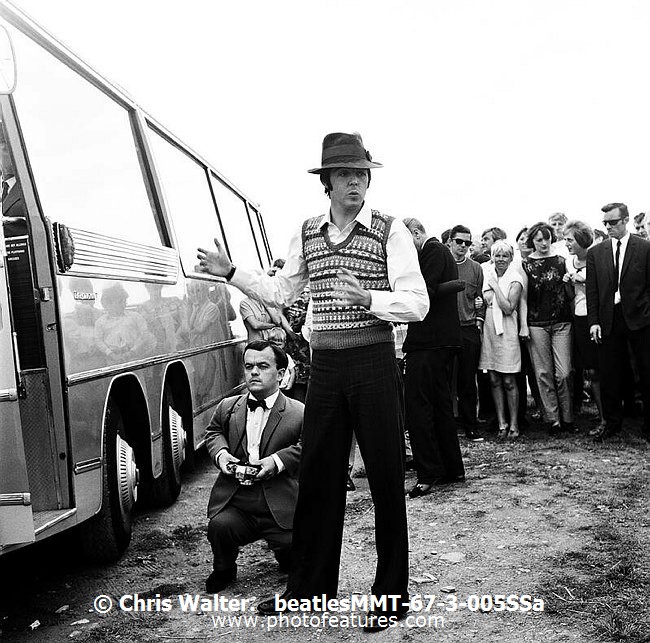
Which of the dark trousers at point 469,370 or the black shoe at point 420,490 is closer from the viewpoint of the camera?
the black shoe at point 420,490

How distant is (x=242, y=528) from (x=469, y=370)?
206 inches

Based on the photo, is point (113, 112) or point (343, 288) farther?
point (113, 112)

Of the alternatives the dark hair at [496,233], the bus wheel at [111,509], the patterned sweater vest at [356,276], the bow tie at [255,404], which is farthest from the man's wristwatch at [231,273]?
the dark hair at [496,233]

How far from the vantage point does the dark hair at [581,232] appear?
31.9ft

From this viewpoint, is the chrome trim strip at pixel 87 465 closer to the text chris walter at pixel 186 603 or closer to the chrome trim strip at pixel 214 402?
the text chris walter at pixel 186 603

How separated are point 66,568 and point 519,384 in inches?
220

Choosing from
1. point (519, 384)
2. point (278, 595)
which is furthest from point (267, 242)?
point (278, 595)

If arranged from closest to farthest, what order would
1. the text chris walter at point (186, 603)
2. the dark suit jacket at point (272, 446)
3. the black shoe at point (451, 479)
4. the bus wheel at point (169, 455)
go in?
the text chris walter at point (186, 603) → the dark suit jacket at point (272, 446) → the bus wheel at point (169, 455) → the black shoe at point (451, 479)

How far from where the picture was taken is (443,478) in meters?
7.44

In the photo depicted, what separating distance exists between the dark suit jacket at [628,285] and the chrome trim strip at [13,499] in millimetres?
6381

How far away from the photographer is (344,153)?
173 inches

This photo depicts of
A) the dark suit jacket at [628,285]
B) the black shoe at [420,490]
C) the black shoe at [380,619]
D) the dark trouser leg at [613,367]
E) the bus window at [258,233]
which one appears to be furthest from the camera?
the bus window at [258,233]

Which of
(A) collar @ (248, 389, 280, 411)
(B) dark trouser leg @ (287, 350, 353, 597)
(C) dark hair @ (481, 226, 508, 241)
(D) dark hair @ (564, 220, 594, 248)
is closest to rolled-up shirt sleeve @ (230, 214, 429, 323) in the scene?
(B) dark trouser leg @ (287, 350, 353, 597)

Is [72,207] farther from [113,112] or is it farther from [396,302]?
[396,302]
